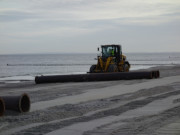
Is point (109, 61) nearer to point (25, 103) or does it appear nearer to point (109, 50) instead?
point (109, 50)

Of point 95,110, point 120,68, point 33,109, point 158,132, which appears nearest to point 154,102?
point 95,110

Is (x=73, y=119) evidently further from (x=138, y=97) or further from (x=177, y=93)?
(x=177, y=93)

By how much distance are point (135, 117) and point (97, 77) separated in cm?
1351

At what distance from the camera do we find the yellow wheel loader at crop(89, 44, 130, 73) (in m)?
25.4

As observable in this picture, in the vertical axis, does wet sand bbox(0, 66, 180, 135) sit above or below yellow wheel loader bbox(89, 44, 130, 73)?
below

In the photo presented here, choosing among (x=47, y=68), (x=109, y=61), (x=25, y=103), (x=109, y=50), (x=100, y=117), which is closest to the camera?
(x=100, y=117)

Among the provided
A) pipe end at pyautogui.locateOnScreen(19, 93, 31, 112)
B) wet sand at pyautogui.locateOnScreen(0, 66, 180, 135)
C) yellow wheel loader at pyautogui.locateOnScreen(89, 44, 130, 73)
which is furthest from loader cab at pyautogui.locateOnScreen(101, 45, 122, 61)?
pipe end at pyautogui.locateOnScreen(19, 93, 31, 112)

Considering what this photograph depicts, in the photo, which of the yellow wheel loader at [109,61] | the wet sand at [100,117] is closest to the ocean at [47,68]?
the yellow wheel loader at [109,61]

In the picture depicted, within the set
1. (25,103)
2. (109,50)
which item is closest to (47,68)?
(109,50)

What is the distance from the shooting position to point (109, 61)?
25.4 m

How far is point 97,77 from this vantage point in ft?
75.6

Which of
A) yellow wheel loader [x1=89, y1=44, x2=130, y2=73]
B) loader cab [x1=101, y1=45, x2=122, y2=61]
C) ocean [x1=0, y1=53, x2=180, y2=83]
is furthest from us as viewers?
ocean [x1=0, y1=53, x2=180, y2=83]

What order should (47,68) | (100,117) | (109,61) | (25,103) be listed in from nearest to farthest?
1. (100,117)
2. (25,103)
3. (109,61)
4. (47,68)

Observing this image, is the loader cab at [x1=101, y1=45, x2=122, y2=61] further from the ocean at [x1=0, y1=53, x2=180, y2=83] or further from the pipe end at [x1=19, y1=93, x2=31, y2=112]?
the pipe end at [x1=19, y1=93, x2=31, y2=112]
